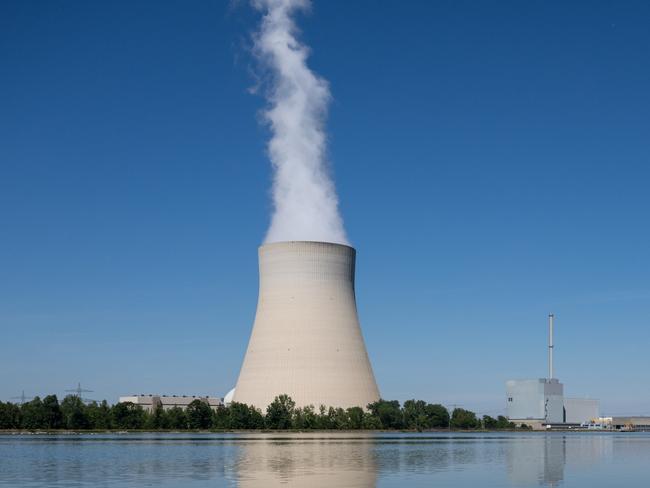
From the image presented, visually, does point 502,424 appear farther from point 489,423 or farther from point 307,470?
point 307,470

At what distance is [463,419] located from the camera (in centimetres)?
8694

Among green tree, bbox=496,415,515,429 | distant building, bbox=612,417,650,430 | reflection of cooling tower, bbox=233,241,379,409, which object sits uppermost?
reflection of cooling tower, bbox=233,241,379,409

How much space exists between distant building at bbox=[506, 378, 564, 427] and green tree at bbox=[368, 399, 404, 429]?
41.4 meters

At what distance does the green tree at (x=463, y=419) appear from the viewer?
8638cm

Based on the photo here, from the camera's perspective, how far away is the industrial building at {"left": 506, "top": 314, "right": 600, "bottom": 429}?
355ft

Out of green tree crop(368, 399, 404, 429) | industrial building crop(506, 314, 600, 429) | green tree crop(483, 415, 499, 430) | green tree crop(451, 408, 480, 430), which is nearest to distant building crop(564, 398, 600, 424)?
industrial building crop(506, 314, 600, 429)

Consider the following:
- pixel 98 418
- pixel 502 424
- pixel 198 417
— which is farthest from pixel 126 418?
pixel 502 424

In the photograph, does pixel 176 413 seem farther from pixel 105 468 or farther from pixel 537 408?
pixel 537 408

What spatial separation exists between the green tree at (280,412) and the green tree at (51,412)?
14.4m

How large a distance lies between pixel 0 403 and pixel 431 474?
45.4m

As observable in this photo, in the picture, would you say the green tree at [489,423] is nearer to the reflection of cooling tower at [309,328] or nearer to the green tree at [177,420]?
the green tree at [177,420]

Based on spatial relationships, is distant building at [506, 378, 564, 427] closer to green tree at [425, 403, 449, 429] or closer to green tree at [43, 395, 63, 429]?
green tree at [425, 403, 449, 429]

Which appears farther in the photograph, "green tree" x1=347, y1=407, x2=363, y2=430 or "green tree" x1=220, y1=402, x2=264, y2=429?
"green tree" x1=220, y1=402, x2=264, y2=429

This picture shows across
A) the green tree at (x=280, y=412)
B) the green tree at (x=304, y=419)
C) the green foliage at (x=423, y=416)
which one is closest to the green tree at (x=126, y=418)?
the green tree at (x=280, y=412)
